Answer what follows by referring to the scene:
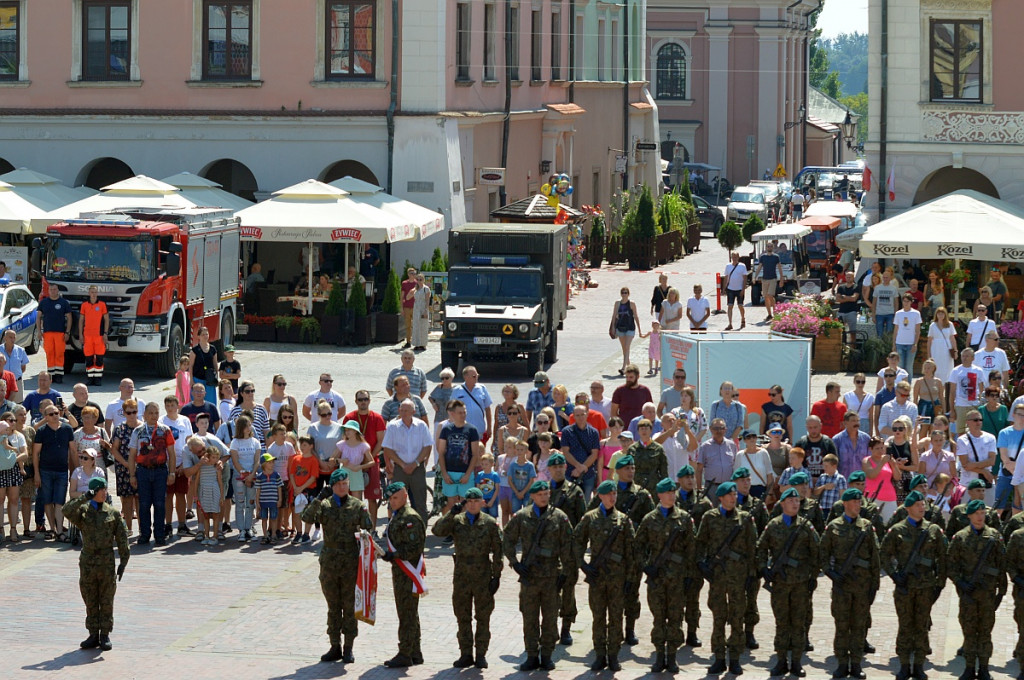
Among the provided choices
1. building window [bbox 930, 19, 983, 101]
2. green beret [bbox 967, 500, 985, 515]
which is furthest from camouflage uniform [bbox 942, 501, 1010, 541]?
building window [bbox 930, 19, 983, 101]

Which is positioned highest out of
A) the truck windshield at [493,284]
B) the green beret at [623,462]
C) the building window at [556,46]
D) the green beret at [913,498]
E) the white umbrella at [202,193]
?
the building window at [556,46]

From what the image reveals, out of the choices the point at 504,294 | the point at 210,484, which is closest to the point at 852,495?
the point at 210,484

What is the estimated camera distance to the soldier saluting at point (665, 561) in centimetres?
1409

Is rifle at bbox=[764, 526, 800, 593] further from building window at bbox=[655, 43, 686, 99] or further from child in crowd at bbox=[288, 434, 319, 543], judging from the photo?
building window at bbox=[655, 43, 686, 99]

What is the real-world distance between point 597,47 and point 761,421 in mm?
38396

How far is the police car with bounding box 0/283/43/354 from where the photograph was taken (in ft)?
98.3

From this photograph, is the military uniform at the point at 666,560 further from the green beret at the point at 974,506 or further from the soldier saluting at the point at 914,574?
the green beret at the point at 974,506

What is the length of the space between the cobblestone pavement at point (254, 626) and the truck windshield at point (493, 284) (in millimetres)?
12164

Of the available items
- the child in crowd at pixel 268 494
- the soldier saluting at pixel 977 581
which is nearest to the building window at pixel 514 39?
the child in crowd at pixel 268 494

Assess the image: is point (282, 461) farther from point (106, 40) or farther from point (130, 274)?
point (106, 40)

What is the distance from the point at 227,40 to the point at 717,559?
28.1 meters

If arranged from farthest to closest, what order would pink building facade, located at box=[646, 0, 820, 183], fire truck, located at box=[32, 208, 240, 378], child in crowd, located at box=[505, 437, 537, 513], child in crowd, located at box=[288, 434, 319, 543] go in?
pink building facade, located at box=[646, 0, 820, 183] → fire truck, located at box=[32, 208, 240, 378] → child in crowd, located at box=[288, 434, 319, 543] → child in crowd, located at box=[505, 437, 537, 513]

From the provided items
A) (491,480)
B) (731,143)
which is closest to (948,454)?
(491,480)

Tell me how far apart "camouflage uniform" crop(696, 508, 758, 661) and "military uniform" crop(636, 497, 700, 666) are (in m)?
0.16
